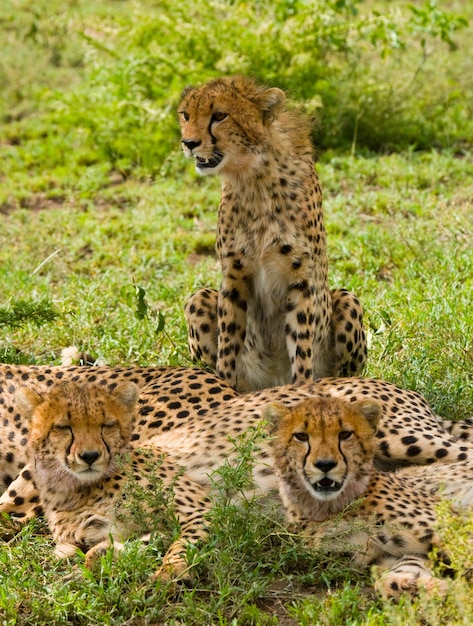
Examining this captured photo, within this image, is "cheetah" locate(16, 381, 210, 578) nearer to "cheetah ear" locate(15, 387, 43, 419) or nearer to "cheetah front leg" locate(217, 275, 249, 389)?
"cheetah ear" locate(15, 387, 43, 419)

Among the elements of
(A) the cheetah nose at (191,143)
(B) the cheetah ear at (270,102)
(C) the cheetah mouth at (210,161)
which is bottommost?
(C) the cheetah mouth at (210,161)

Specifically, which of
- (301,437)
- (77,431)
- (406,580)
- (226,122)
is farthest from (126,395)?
(226,122)

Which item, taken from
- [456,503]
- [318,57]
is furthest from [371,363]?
[318,57]

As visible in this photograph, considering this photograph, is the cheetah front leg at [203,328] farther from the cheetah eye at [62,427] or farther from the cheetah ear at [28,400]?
the cheetah eye at [62,427]

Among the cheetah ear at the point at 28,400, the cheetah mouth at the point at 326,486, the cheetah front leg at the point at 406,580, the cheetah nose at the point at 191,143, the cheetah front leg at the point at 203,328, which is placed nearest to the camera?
the cheetah front leg at the point at 406,580

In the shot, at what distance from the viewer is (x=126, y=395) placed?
3977mm

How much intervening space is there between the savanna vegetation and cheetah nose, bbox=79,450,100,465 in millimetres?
336

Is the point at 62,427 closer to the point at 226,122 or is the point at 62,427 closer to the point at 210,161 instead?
the point at 210,161

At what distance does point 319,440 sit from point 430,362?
1714 millimetres

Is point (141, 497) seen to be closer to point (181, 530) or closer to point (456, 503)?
point (181, 530)

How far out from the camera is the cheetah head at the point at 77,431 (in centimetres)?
379

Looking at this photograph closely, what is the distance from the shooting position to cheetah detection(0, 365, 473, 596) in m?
4.15

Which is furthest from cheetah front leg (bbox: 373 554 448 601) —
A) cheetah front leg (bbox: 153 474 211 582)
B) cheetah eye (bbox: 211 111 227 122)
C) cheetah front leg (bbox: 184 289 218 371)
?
cheetah eye (bbox: 211 111 227 122)

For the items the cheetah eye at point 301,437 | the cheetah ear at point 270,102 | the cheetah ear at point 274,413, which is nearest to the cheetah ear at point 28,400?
the cheetah ear at point 274,413
